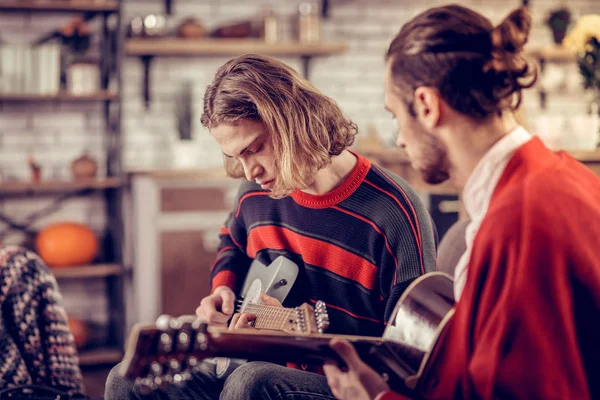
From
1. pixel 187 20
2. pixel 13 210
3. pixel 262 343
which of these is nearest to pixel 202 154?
pixel 187 20

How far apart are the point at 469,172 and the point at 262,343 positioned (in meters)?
0.44

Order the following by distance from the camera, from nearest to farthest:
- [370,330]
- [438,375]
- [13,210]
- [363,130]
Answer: [438,375]
[370,330]
[13,210]
[363,130]

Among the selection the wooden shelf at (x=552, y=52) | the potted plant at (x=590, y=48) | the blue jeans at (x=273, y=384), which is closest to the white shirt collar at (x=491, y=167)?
the blue jeans at (x=273, y=384)

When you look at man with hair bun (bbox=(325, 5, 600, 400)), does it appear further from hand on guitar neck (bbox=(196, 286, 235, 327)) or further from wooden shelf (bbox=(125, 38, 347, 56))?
wooden shelf (bbox=(125, 38, 347, 56))

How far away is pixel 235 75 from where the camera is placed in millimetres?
1791

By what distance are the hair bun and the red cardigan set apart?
0.60 ft

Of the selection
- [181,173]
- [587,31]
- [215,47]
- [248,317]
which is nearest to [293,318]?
[248,317]

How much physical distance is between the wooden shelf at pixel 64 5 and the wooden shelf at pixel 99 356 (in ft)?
6.08

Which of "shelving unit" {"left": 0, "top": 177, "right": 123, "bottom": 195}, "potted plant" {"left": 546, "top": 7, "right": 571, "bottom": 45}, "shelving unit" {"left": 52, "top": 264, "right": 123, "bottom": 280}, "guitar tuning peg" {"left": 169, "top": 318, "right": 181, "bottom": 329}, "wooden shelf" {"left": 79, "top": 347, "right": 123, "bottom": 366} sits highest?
"potted plant" {"left": 546, "top": 7, "right": 571, "bottom": 45}

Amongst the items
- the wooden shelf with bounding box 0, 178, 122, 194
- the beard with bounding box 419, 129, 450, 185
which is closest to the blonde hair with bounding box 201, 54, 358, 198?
the beard with bounding box 419, 129, 450, 185

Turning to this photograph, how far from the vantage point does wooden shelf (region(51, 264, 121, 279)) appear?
3.97 metres

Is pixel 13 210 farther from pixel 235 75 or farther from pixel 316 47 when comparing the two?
pixel 235 75

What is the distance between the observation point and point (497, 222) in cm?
106

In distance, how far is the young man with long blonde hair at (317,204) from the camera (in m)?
1.68
